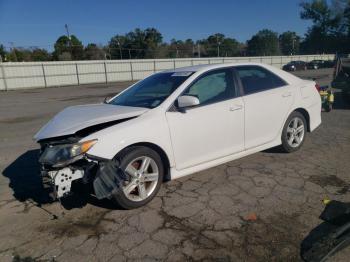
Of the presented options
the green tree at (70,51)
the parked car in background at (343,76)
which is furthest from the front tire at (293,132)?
the green tree at (70,51)

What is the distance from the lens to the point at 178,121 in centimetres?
399

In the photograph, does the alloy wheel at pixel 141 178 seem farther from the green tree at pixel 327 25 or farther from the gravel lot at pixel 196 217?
the green tree at pixel 327 25

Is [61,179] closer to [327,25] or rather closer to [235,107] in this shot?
[235,107]

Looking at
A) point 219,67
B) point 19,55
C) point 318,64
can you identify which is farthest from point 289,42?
point 219,67

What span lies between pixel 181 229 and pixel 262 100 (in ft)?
8.16

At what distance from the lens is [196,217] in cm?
355

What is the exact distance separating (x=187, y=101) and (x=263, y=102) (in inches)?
60.0

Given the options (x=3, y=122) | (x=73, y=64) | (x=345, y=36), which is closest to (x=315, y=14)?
(x=345, y=36)

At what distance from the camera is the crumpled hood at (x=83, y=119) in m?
3.62

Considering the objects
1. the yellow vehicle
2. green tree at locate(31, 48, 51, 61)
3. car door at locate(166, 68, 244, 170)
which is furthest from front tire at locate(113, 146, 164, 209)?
green tree at locate(31, 48, 51, 61)

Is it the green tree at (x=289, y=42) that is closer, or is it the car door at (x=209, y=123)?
the car door at (x=209, y=123)

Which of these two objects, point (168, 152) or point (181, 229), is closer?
point (181, 229)

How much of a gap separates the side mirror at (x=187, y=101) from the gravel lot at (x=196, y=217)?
46.1 inches

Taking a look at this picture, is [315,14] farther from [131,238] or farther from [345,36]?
[131,238]
